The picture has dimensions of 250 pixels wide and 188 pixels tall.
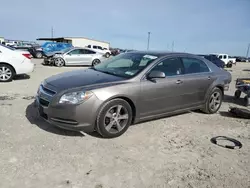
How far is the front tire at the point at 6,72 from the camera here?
8.08m

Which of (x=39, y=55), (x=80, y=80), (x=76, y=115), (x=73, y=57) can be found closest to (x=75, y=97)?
(x=76, y=115)

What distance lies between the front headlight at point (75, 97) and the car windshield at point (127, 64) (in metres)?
0.92

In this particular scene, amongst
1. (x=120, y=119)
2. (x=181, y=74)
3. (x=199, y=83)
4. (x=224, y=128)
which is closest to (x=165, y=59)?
(x=181, y=74)

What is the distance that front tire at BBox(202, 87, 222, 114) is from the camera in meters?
5.39

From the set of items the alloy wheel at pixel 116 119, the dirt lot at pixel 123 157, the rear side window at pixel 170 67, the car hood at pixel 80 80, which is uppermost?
the rear side window at pixel 170 67

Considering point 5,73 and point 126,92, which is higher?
point 126,92

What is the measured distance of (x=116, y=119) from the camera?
3.79 meters

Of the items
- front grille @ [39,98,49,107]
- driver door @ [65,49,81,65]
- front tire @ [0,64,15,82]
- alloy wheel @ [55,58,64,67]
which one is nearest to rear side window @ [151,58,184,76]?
front grille @ [39,98,49,107]

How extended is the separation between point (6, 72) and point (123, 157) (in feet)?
22.4

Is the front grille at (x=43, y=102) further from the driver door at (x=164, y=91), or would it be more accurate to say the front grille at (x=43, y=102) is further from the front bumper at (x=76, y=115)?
the driver door at (x=164, y=91)

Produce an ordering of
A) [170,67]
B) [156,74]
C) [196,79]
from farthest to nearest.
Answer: [196,79], [170,67], [156,74]

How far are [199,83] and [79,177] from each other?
3.46 metres

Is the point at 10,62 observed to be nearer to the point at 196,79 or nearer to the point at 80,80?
the point at 80,80

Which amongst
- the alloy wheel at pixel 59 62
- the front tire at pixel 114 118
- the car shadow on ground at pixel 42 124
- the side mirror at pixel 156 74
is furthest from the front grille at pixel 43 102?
the alloy wheel at pixel 59 62
